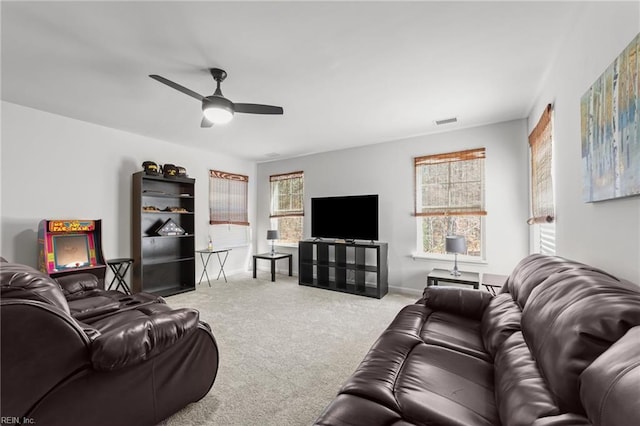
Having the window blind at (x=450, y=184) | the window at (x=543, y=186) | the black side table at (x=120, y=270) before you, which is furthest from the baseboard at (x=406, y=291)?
the black side table at (x=120, y=270)

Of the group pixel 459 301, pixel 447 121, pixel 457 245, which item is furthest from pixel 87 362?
pixel 447 121

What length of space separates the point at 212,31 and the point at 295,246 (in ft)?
14.6

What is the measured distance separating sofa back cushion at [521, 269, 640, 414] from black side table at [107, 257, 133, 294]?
4.57m

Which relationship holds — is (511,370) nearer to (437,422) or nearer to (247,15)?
(437,422)

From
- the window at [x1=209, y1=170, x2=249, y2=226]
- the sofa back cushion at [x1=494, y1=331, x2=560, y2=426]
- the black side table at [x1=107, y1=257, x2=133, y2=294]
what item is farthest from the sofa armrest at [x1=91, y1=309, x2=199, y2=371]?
the window at [x1=209, y1=170, x2=249, y2=226]

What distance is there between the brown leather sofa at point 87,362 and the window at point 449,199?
3.62 metres

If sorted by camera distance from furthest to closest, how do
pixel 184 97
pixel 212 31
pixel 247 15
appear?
pixel 184 97
pixel 212 31
pixel 247 15

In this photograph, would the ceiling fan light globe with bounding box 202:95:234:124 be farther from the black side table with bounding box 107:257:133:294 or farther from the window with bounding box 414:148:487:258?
the window with bounding box 414:148:487:258

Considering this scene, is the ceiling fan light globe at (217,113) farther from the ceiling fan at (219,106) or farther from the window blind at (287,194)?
the window blind at (287,194)

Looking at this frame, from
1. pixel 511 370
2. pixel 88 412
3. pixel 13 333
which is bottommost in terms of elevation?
pixel 88 412

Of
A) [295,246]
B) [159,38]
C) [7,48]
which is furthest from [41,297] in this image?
[295,246]

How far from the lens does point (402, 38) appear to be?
2037 millimetres

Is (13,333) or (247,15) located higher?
(247,15)

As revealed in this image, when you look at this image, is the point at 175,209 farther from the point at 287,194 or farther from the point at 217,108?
the point at 217,108
